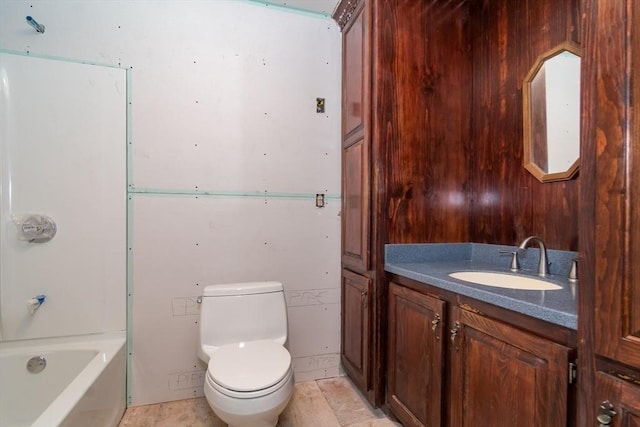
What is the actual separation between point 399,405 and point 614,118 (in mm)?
1419

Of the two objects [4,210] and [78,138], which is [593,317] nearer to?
[78,138]

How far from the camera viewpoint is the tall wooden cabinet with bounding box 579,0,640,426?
2.10 feet

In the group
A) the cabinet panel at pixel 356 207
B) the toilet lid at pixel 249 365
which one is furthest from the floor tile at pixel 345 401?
the cabinet panel at pixel 356 207

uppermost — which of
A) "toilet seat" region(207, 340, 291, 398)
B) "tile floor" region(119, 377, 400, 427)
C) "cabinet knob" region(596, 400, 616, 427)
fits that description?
"cabinet knob" region(596, 400, 616, 427)

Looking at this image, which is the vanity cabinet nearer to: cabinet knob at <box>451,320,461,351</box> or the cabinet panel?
cabinet knob at <box>451,320,461,351</box>

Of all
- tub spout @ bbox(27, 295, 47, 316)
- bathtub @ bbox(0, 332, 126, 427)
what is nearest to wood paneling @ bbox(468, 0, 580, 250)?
bathtub @ bbox(0, 332, 126, 427)

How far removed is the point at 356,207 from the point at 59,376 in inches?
70.7

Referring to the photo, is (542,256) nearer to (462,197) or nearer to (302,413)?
(462,197)

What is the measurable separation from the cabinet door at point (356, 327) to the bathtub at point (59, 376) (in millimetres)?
1281

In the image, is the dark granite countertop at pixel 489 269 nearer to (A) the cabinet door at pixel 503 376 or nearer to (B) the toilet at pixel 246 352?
(A) the cabinet door at pixel 503 376

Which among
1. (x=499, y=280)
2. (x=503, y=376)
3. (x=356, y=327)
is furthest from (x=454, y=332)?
(x=356, y=327)

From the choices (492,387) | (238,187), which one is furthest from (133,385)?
Answer: (492,387)

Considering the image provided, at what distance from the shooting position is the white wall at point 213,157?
5.64 ft

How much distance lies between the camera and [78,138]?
5.39 ft
